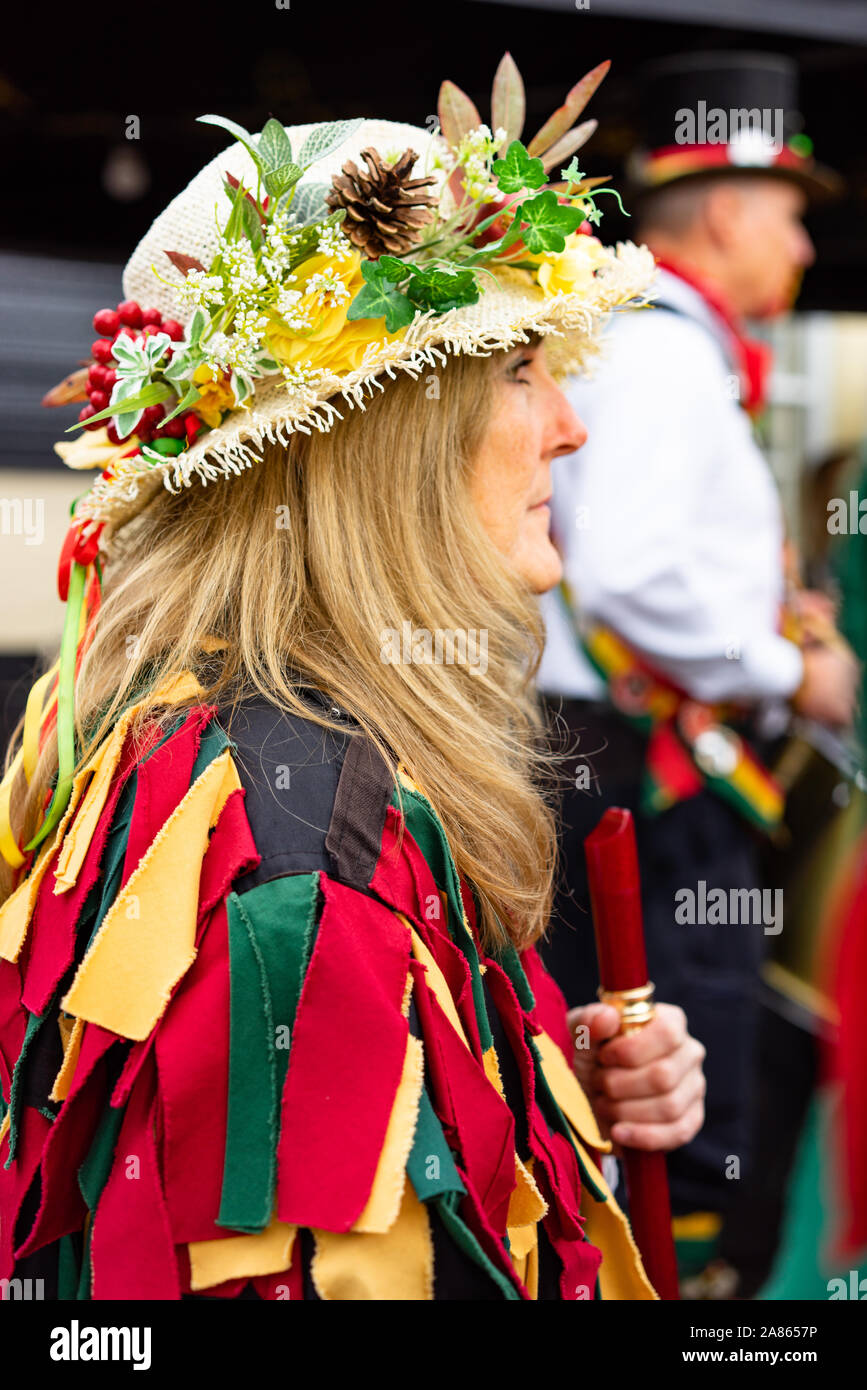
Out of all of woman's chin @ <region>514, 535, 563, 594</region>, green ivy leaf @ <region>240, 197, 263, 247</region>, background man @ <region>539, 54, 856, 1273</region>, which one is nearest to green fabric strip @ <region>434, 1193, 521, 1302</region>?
woman's chin @ <region>514, 535, 563, 594</region>

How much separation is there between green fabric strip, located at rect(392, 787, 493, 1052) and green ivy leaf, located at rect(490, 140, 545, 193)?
69 cm

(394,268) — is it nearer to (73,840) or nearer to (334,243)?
(334,243)

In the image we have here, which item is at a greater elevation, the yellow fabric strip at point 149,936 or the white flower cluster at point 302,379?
the white flower cluster at point 302,379

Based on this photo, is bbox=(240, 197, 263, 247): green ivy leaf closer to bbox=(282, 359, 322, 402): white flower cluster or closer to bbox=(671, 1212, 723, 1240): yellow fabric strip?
bbox=(282, 359, 322, 402): white flower cluster

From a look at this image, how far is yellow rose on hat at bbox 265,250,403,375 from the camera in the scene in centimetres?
139

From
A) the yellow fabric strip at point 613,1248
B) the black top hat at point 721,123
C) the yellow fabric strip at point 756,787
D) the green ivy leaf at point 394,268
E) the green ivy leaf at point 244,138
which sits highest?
the black top hat at point 721,123

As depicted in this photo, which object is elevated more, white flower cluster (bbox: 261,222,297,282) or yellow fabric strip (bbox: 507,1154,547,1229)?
white flower cluster (bbox: 261,222,297,282)

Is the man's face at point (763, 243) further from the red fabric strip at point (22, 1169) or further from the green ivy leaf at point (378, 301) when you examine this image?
the red fabric strip at point (22, 1169)

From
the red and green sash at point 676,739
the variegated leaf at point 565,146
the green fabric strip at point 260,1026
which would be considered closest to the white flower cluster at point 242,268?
the variegated leaf at point 565,146

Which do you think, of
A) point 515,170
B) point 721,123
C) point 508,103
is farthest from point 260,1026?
point 721,123

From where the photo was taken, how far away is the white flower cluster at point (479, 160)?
1.43 metres

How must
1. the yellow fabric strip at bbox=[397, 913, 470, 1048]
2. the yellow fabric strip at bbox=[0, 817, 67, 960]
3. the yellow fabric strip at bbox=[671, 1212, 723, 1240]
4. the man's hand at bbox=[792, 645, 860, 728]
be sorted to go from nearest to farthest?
1. the yellow fabric strip at bbox=[397, 913, 470, 1048]
2. the yellow fabric strip at bbox=[0, 817, 67, 960]
3. the yellow fabric strip at bbox=[671, 1212, 723, 1240]
4. the man's hand at bbox=[792, 645, 860, 728]

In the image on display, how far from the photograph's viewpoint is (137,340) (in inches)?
57.2

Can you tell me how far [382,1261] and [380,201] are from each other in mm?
1049
